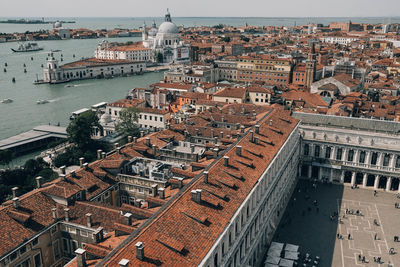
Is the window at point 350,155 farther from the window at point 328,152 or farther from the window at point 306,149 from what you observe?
the window at point 306,149

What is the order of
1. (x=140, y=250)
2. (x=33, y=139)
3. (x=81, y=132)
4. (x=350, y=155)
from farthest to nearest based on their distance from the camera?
(x=33, y=139)
(x=81, y=132)
(x=350, y=155)
(x=140, y=250)

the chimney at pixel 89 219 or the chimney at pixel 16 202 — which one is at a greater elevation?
the chimney at pixel 16 202

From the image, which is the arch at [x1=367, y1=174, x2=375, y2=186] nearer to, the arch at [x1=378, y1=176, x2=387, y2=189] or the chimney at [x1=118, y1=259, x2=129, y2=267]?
the arch at [x1=378, y1=176, x2=387, y2=189]

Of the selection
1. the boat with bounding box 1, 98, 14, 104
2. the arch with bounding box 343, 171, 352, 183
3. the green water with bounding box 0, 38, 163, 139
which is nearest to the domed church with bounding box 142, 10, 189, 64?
the green water with bounding box 0, 38, 163, 139

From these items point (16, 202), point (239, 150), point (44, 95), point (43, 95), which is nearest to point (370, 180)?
point (239, 150)

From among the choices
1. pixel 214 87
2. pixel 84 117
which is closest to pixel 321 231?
pixel 84 117

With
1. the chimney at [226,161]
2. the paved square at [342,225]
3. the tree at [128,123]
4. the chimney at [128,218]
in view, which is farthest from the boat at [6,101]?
the chimney at [128,218]

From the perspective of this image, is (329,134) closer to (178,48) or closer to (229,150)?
(229,150)

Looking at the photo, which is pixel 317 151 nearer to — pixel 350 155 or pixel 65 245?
pixel 350 155
